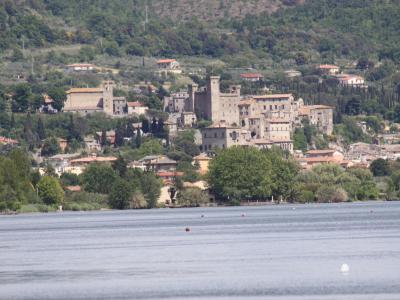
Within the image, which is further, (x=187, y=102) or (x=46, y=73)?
(x=46, y=73)

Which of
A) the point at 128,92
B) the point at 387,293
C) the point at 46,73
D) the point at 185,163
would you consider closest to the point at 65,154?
the point at 185,163

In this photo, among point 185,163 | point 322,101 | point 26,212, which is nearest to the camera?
point 26,212

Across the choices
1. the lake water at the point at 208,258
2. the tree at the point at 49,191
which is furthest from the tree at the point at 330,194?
the lake water at the point at 208,258

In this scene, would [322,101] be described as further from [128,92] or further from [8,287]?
[8,287]

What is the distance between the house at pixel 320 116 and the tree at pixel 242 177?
2383 inches

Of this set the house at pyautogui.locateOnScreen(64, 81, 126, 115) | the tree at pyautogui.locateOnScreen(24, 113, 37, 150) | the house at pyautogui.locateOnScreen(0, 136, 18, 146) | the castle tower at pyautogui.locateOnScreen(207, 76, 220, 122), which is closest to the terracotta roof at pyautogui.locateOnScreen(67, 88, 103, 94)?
the house at pyautogui.locateOnScreen(64, 81, 126, 115)

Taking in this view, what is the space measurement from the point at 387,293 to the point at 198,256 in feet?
42.8

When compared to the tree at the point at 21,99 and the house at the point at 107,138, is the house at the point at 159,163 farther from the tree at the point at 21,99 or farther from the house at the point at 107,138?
the tree at the point at 21,99

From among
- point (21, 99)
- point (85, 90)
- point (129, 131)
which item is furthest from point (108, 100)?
point (129, 131)

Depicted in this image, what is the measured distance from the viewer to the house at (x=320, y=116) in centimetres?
16450

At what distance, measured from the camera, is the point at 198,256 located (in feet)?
163

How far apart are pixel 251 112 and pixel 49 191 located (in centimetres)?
6607

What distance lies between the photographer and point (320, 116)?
16462 cm

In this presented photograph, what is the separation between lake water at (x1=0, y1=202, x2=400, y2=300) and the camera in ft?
129
